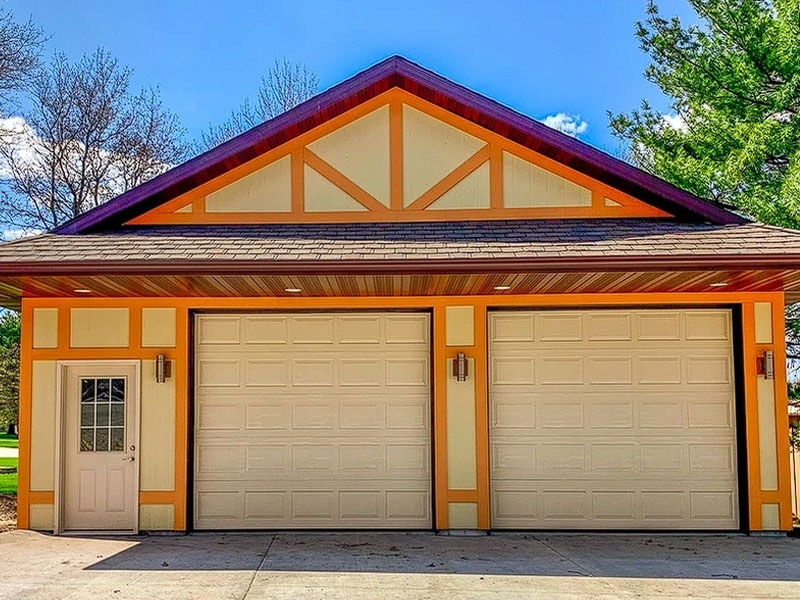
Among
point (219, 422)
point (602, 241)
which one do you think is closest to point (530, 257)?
point (602, 241)

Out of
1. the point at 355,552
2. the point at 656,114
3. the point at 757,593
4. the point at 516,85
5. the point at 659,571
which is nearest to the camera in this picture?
the point at 757,593

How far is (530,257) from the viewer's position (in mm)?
7188

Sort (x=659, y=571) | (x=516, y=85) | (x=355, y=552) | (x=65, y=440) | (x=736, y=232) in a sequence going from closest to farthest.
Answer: (x=659, y=571)
(x=355, y=552)
(x=736, y=232)
(x=65, y=440)
(x=516, y=85)

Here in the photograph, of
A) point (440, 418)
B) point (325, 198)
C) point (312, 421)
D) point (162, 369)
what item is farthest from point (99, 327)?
point (440, 418)

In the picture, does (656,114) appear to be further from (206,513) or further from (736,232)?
(206,513)

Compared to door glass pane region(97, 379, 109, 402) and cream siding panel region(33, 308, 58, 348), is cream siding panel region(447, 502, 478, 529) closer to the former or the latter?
door glass pane region(97, 379, 109, 402)

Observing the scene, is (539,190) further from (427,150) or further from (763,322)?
(763,322)

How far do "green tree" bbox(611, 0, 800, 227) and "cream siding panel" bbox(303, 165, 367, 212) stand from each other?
20.9 ft

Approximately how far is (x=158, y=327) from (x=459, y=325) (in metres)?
3.43

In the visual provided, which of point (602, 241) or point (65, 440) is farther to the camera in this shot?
point (65, 440)

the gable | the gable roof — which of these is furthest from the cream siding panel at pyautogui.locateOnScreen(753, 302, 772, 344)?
the gable

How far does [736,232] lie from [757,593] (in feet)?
12.2

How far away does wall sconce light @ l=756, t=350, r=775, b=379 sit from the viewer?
8664 millimetres

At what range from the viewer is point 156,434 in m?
8.71
